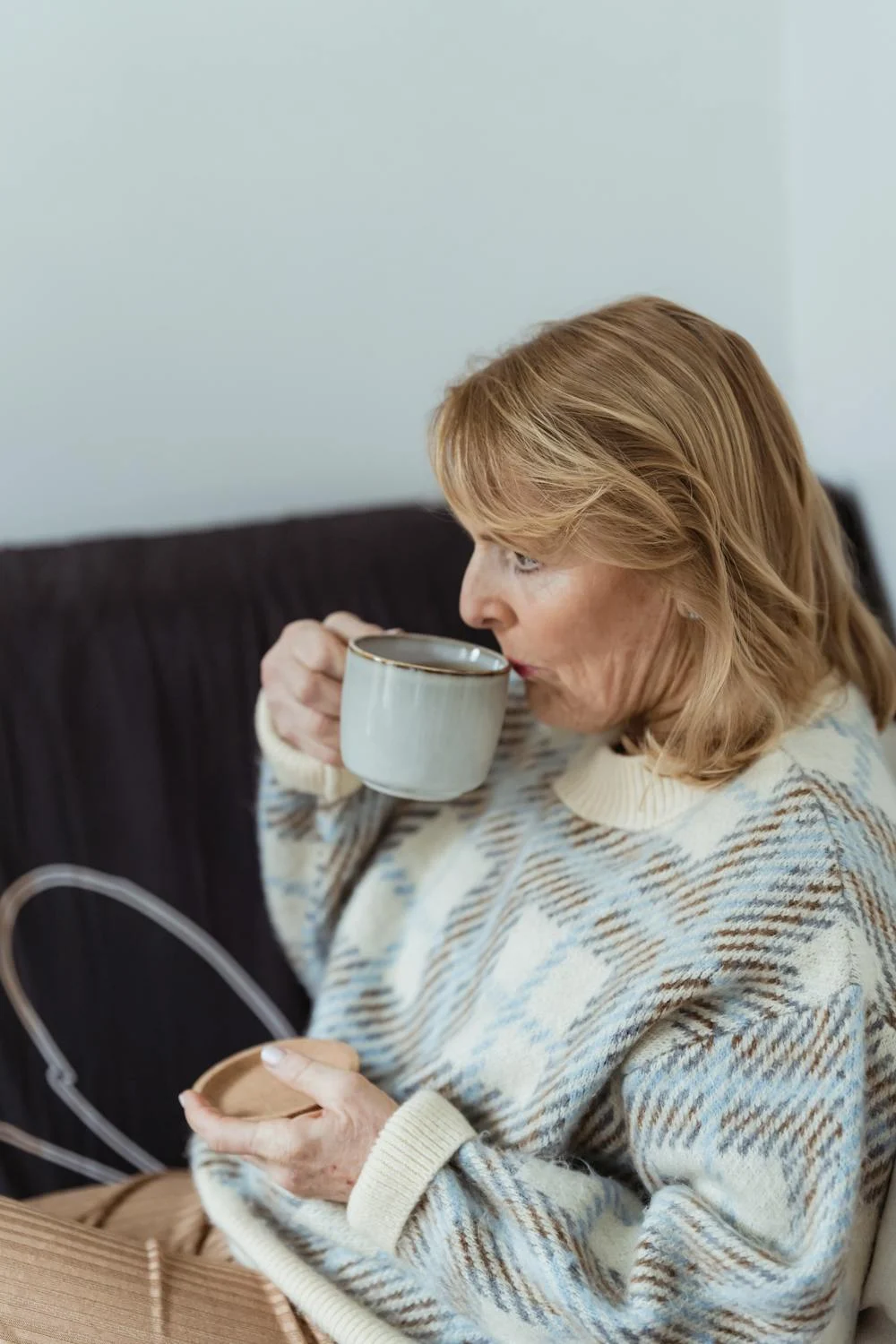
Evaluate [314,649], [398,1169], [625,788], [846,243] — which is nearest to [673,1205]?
[398,1169]

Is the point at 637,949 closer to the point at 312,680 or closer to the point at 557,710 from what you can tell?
the point at 557,710

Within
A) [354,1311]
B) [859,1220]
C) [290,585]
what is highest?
[290,585]

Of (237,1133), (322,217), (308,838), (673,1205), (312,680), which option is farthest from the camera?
(322,217)

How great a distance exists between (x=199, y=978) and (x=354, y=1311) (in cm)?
40

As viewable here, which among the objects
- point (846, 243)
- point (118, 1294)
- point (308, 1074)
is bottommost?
point (118, 1294)

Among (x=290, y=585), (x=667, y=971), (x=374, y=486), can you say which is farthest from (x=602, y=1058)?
(x=374, y=486)

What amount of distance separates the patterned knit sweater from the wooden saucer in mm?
75

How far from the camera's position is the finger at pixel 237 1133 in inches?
35.9

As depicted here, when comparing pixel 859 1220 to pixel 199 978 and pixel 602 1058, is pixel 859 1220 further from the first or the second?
pixel 199 978

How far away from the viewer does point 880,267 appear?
3.86ft

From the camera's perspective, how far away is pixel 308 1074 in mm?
943

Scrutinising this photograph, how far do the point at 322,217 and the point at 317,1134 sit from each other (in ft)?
3.04

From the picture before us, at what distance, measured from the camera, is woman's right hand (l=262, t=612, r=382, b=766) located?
3.50 feet

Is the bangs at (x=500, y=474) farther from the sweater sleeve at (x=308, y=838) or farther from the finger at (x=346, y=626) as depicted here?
the sweater sleeve at (x=308, y=838)
